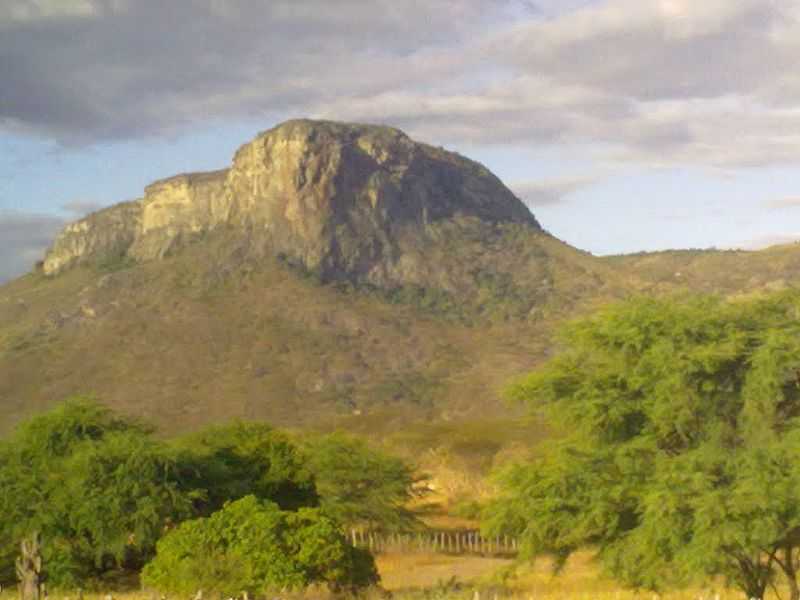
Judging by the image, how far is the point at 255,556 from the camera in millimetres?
26891

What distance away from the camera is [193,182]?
564 ft

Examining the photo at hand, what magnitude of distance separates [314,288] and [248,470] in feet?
357

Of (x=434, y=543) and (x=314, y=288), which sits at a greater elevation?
(x=314, y=288)

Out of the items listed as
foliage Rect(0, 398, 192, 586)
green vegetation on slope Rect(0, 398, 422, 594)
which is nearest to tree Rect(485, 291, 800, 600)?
green vegetation on slope Rect(0, 398, 422, 594)

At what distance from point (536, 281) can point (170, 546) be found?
134826 millimetres

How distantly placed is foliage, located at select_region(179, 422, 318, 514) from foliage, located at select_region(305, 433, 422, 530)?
507 inches

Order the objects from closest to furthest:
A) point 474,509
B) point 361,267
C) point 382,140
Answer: point 474,509, point 361,267, point 382,140

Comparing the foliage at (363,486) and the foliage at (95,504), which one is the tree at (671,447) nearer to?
the foliage at (95,504)

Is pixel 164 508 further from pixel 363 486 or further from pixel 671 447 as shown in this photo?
pixel 363 486

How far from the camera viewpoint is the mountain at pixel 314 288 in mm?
127562

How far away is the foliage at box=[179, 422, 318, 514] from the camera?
125 ft

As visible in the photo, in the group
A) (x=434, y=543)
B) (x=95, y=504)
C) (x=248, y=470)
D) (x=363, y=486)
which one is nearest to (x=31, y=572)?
(x=95, y=504)

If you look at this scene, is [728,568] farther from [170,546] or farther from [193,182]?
[193,182]

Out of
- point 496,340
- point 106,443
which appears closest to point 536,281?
point 496,340
